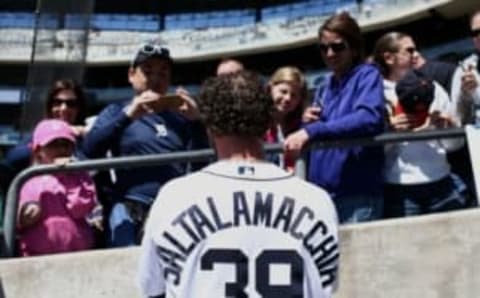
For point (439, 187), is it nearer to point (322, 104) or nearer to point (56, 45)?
point (322, 104)

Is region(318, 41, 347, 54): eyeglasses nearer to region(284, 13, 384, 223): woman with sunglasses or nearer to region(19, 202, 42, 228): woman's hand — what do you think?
region(284, 13, 384, 223): woman with sunglasses

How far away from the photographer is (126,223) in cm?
604

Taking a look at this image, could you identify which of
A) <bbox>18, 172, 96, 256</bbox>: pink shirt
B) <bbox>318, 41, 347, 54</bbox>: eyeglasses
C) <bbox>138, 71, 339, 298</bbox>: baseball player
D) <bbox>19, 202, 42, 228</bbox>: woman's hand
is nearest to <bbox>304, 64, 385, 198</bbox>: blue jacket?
<bbox>318, 41, 347, 54</bbox>: eyeglasses

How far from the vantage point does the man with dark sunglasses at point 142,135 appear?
5992 mm

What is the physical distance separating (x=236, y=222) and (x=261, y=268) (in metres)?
0.15

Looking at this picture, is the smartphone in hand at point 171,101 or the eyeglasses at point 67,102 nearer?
the smartphone in hand at point 171,101

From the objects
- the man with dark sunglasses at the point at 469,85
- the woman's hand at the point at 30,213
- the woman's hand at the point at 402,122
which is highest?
the man with dark sunglasses at the point at 469,85

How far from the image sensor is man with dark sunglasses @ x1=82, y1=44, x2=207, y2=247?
5.99m

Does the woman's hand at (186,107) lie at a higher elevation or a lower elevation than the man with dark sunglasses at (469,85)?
lower

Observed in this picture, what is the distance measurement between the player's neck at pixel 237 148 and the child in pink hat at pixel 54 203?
2.52 m

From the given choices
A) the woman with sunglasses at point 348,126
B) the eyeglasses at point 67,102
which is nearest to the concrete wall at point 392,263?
the woman with sunglasses at point 348,126

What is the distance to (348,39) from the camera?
5844mm

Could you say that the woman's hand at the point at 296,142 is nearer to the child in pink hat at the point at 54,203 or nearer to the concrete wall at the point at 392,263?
the concrete wall at the point at 392,263

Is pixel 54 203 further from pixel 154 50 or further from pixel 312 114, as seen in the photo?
pixel 312 114
